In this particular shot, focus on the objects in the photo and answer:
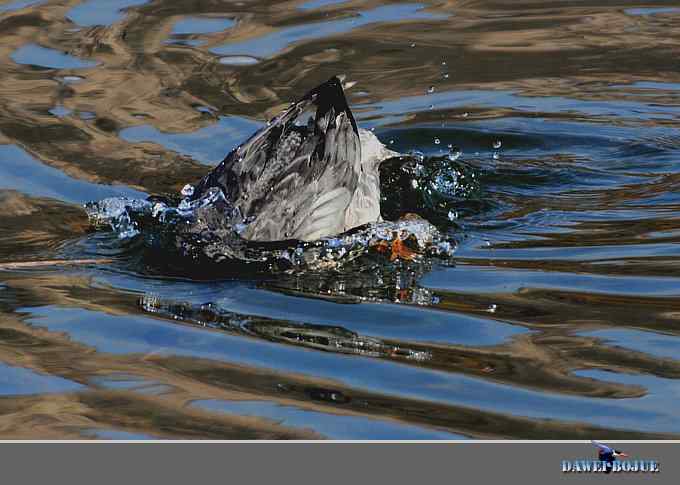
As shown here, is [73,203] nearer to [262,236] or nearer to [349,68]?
[262,236]

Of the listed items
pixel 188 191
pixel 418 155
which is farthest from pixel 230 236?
pixel 418 155

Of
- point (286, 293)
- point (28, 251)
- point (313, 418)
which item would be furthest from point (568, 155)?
point (313, 418)

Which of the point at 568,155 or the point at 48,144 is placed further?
the point at 48,144

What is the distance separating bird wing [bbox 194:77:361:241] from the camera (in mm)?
6094

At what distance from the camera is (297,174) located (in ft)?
20.2

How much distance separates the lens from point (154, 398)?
13.8 ft

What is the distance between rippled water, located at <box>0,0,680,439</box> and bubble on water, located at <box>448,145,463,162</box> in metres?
0.02

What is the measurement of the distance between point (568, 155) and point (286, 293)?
2505 mm

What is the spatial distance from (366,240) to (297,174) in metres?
0.49

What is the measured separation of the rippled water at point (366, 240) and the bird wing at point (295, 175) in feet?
0.68
